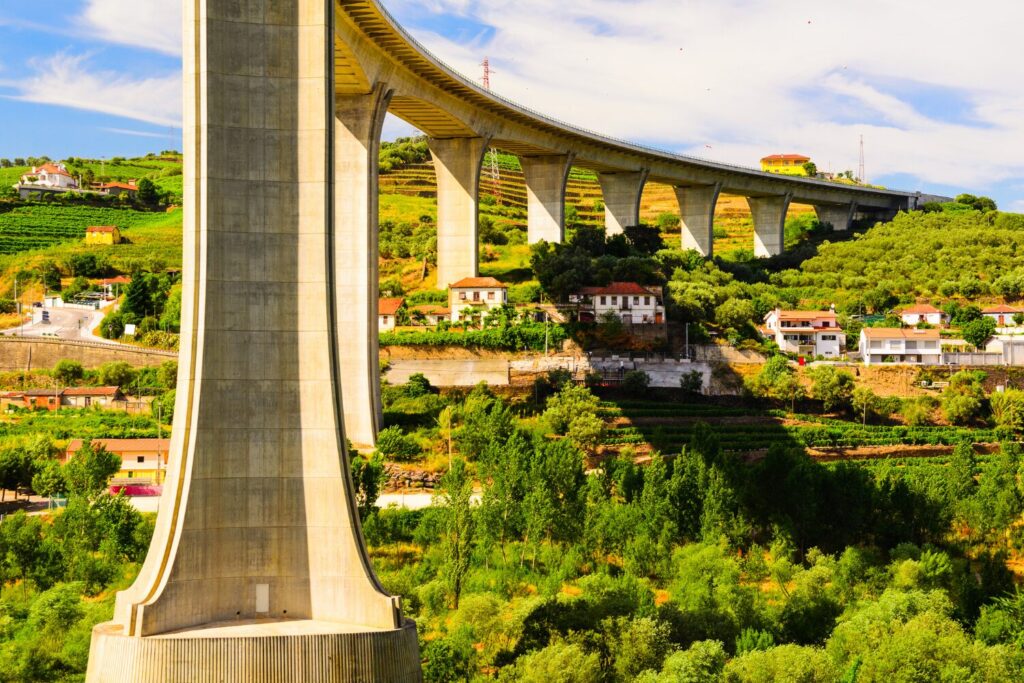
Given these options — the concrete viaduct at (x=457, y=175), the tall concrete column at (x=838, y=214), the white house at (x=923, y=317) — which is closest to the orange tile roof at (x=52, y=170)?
the concrete viaduct at (x=457, y=175)

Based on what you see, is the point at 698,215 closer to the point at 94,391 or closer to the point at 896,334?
the point at 896,334

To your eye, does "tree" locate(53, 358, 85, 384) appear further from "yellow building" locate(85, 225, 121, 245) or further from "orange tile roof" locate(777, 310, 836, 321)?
"yellow building" locate(85, 225, 121, 245)

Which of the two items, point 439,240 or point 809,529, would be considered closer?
point 809,529

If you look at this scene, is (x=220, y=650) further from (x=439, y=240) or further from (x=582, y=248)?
(x=582, y=248)

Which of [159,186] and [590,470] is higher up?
[159,186]

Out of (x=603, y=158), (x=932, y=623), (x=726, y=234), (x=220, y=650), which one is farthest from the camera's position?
(x=726, y=234)

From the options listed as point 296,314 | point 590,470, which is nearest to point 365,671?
point 296,314

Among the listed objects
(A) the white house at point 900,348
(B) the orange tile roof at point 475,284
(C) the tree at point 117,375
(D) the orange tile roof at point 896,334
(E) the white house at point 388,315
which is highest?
(B) the orange tile roof at point 475,284

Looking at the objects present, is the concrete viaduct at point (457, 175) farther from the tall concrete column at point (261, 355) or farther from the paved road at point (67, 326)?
the paved road at point (67, 326)
